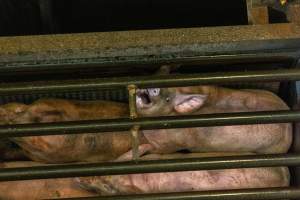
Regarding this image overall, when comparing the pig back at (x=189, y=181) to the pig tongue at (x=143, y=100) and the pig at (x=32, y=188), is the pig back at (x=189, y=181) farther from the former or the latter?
the pig tongue at (x=143, y=100)

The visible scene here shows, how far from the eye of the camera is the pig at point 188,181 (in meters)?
1.32

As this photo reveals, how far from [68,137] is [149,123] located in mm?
311

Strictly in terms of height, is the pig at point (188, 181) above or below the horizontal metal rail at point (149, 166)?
below

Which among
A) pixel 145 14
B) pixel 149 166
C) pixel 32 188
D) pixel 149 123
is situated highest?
A: pixel 145 14

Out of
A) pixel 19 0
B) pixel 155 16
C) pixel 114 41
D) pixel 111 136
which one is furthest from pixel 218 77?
pixel 19 0

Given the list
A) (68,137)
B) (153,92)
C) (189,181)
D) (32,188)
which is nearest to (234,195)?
(189,181)

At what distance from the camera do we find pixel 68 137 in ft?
4.46

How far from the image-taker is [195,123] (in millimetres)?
1150

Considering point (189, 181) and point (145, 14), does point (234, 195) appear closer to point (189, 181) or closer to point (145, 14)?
point (189, 181)

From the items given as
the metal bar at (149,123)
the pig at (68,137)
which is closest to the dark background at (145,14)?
the pig at (68,137)

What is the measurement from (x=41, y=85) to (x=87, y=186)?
354 millimetres

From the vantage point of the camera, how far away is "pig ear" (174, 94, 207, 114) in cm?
127

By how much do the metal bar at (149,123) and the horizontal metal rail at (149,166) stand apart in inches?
3.4

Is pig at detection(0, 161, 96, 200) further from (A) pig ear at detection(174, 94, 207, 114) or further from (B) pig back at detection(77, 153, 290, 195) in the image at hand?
(A) pig ear at detection(174, 94, 207, 114)
